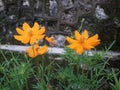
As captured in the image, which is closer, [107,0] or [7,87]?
[7,87]

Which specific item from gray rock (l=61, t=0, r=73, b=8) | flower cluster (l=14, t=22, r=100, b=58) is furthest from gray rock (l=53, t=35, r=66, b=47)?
flower cluster (l=14, t=22, r=100, b=58)

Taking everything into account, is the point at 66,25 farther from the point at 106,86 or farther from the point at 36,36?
the point at 36,36

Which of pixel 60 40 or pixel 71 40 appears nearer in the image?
pixel 71 40

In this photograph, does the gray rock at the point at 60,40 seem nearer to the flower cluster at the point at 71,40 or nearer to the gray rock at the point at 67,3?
the gray rock at the point at 67,3

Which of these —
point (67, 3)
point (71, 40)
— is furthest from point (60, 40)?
point (71, 40)

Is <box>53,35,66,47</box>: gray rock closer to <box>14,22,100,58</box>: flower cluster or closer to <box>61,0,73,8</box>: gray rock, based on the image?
<box>61,0,73,8</box>: gray rock

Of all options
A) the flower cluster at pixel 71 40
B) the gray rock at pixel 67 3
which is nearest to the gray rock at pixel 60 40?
the gray rock at pixel 67 3

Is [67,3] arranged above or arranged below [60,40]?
above

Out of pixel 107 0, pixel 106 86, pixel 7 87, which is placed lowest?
pixel 106 86

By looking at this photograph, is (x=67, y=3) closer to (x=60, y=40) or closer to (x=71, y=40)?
(x=60, y=40)

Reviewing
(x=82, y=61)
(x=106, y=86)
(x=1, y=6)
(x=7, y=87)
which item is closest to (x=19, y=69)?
(x=7, y=87)

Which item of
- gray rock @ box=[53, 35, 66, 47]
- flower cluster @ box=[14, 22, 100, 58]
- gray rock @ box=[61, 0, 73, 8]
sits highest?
flower cluster @ box=[14, 22, 100, 58]
